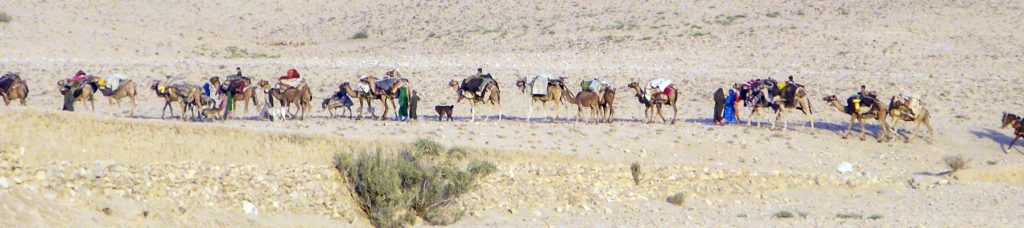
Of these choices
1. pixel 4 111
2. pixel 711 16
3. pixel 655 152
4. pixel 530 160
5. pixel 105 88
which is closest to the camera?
pixel 4 111

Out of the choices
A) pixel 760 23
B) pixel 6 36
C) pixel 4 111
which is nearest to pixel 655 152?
pixel 4 111

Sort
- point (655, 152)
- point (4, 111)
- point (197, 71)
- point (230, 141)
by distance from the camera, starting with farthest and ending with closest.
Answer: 1. point (197, 71)
2. point (655, 152)
3. point (230, 141)
4. point (4, 111)

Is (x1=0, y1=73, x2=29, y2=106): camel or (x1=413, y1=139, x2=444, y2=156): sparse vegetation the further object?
(x1=0, y1=73, x2=29, y2=106): camel

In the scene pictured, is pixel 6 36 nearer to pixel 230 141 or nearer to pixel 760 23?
pixel 760 23

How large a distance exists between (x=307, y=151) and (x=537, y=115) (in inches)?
473

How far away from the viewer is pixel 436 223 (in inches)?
752

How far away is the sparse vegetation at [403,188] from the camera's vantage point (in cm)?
1873

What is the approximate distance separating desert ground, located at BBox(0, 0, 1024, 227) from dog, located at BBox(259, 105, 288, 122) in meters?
0.57

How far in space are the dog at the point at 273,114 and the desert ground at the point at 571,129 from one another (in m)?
0.57

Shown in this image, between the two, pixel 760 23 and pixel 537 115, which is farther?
pixel 760 23

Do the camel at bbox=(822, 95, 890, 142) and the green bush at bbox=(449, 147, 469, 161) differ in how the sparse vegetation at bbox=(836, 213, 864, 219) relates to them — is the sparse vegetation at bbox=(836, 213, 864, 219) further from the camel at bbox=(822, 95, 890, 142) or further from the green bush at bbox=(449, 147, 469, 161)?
the camel at bbox=(822, 95, 890, 142)

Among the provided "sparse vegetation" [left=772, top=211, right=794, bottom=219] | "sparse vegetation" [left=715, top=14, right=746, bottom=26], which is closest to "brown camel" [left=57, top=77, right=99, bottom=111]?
"sparse vegetation" [left=772, top=211, right=794, bottom=219]

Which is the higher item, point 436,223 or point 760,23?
point 760,23

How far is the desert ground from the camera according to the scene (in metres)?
18.1
